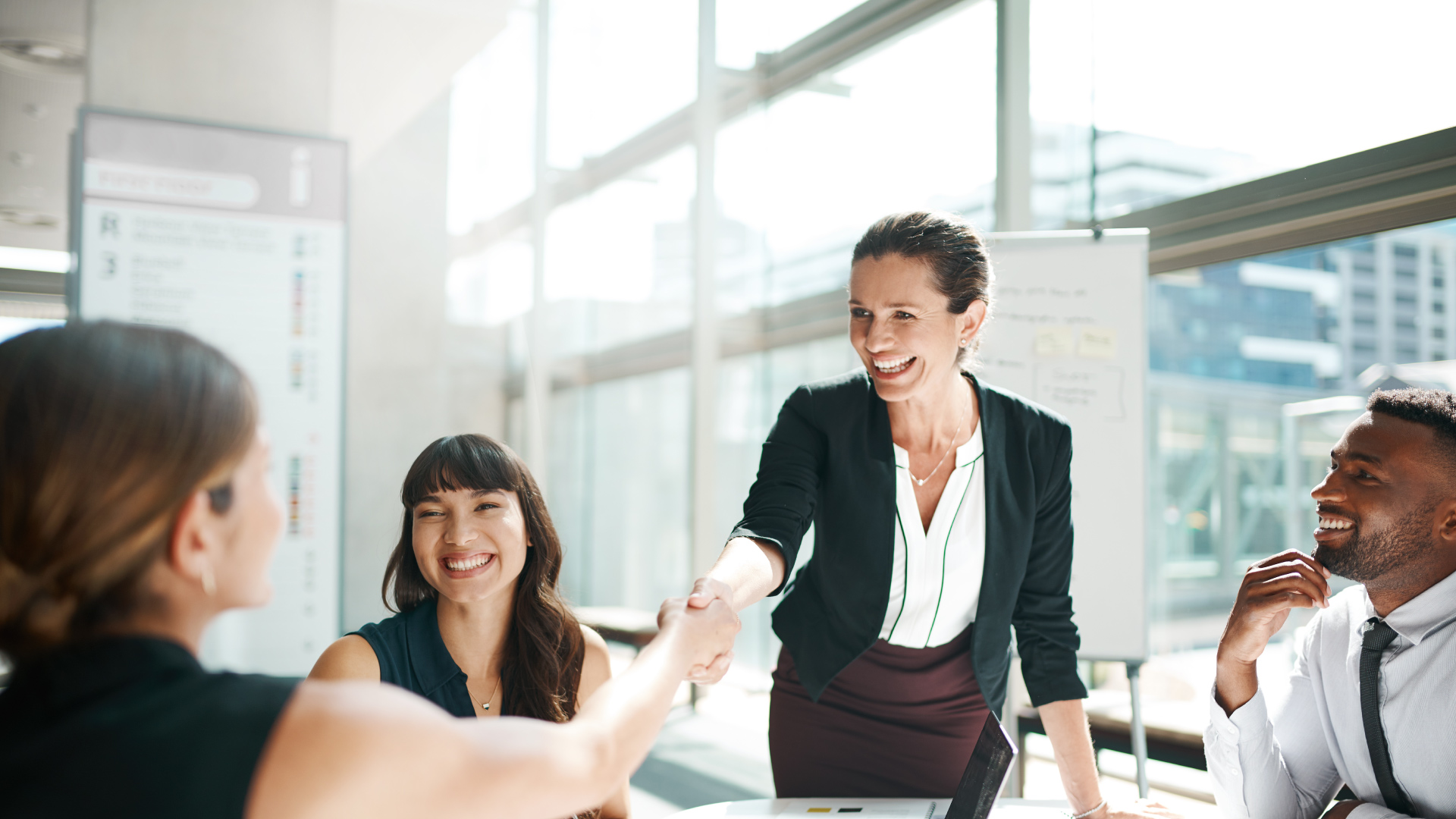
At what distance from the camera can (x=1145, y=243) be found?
3.00 m

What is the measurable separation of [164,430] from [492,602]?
1.13m

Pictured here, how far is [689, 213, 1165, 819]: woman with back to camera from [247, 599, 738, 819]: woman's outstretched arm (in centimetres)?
81

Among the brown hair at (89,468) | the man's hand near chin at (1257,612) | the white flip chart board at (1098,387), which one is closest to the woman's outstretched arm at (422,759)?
the brown hair at (89,468)

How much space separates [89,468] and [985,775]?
3.85 ft

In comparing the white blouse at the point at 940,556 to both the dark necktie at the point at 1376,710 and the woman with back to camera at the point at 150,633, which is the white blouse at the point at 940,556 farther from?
the woman with back to camera at the point at 150,633

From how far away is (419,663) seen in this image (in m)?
1.71

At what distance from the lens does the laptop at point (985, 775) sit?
1.36 meters

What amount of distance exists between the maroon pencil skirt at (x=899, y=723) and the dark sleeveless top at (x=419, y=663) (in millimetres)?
653

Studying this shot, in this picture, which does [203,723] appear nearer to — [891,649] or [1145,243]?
[891,649]

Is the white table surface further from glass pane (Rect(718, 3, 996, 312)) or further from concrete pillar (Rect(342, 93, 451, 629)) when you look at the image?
glass pane (Rect(718, 3, 996, 312))

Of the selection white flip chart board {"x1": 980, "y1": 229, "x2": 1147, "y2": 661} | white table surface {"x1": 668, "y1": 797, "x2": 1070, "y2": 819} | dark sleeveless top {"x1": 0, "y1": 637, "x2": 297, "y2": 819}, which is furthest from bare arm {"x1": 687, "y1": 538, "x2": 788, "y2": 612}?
white flip chart board {"x1": 980, "y1": 229, "x2": 1147, "y2": 661}

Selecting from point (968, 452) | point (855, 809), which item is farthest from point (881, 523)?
point (855, 809)

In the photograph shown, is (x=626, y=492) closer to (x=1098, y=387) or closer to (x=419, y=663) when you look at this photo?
(x=1098, y=387)

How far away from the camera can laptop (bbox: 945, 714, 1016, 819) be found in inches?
53.5
